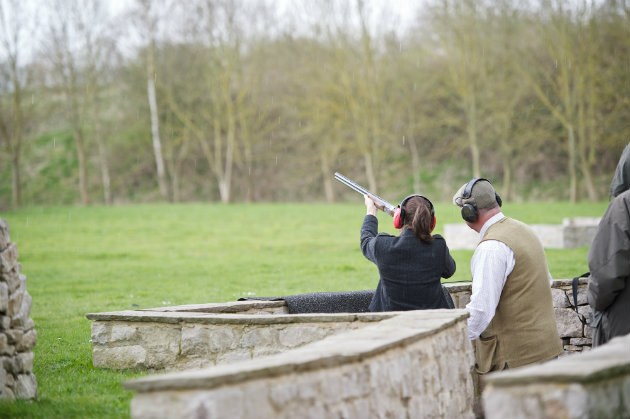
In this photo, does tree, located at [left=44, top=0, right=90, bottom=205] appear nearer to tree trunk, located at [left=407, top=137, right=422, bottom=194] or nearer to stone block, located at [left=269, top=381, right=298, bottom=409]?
tree trunk, located at [left=407, top=137, right=422, bottom=194]

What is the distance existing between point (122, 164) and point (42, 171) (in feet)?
14.9

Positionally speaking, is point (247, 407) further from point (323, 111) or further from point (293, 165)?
point (293, 165)

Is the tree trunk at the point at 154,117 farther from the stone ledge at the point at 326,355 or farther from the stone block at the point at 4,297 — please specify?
the stone ledge at the point at 326,355

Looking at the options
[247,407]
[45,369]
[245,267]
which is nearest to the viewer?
[247,407]

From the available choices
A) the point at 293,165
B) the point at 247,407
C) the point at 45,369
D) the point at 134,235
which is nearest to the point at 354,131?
the point at 293,165

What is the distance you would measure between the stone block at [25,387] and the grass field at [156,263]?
0.42 ft

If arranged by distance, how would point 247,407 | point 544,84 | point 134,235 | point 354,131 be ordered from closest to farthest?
1. point 247,407
2. point 134,235
3. point 544,84
4. point 354,131

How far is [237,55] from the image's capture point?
128ft

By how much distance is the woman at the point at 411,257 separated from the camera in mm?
5988

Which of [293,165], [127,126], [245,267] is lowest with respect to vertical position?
[245,267]

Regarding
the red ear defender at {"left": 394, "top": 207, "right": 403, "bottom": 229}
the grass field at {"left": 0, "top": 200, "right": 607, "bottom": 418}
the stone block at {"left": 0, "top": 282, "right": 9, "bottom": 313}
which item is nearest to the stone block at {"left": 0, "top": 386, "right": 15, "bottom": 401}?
the grass field at {"left": 0, "top": 200, "right": 607, "bottom": 418}

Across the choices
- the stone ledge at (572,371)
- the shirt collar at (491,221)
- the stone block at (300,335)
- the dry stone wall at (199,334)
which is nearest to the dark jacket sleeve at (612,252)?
the shirt collar at (491,221)

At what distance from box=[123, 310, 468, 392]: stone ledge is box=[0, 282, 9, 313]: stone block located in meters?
1.96

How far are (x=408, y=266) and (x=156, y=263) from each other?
14.3 m
